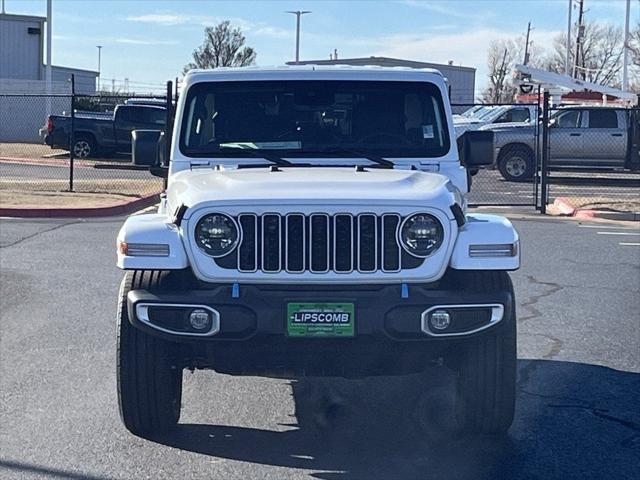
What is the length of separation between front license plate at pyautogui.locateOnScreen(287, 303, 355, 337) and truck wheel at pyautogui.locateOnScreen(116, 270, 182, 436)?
28.4 inches

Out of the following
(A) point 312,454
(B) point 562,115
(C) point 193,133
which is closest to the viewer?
(A) point 312,454

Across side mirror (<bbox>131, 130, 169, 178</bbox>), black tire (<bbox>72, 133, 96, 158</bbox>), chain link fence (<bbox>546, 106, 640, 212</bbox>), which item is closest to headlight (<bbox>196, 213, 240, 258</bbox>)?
side mirror (<bbox>131, 130, 169, 178</bbox>)

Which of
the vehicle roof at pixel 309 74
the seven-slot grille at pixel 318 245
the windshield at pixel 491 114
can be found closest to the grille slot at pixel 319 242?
the seven-slot grille at pixel 318 245

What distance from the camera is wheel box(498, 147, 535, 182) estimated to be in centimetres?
2430

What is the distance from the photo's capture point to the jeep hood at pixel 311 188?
207 inches

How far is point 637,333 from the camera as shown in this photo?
8742 mm

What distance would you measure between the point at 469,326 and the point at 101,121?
26.2 meters

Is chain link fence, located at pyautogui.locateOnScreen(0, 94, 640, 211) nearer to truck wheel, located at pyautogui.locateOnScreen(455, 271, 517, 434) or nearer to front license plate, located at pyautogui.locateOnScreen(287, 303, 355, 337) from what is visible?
truck wheel, located at pyautogui.locateOnScreen(455, 271, 517, 434)

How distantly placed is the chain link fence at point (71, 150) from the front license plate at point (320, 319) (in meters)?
13.2

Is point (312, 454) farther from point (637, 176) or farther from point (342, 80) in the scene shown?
point (637, 176)

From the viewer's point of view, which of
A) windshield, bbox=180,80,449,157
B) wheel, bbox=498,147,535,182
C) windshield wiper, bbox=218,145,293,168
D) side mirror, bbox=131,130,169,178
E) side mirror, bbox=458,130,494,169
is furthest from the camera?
wheel, bbox=498,147,535,182

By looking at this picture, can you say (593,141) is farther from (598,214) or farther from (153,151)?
(153,151)

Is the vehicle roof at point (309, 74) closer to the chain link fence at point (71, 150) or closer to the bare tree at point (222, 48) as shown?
the chain link fence at point (71, 150)

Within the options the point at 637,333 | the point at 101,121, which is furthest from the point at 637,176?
the point at 637,333
